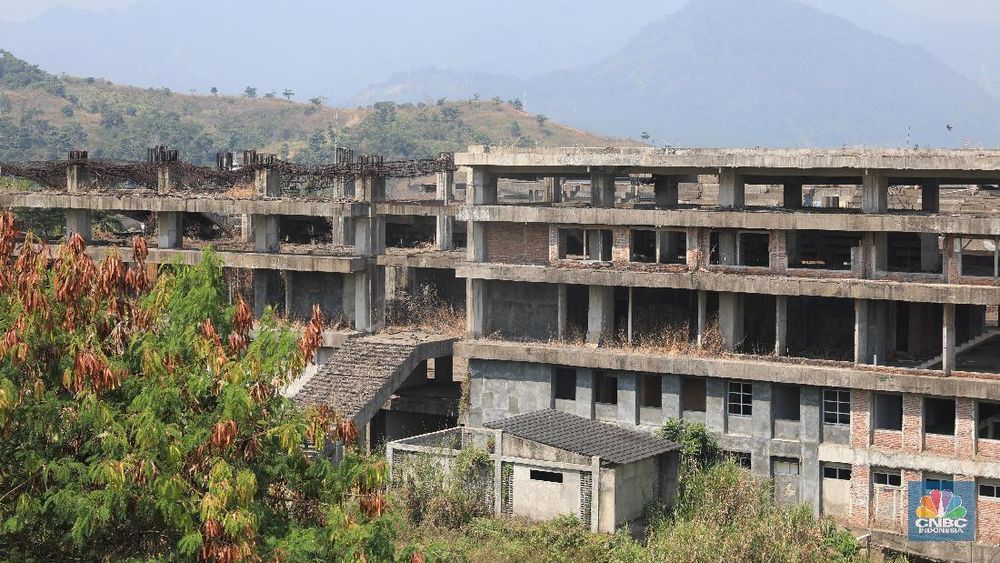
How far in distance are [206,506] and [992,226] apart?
930 inches

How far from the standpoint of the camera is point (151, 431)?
21.8 metres

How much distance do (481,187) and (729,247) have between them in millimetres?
8214

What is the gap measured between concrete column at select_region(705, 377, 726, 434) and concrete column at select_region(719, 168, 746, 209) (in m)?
5.24

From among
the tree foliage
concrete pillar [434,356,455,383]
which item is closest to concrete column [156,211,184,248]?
concrete pillar [434,356,455,383]

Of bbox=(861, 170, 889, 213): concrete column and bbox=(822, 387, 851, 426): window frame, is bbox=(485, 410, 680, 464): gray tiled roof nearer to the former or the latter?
bbox=(822, 387, 851, 426): window frame

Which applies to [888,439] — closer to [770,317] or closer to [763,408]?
[763,408]

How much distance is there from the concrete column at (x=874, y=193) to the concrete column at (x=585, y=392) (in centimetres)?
938

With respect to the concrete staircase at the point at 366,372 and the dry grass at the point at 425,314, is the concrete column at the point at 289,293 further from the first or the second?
the concrete staircase at the point at 366,372

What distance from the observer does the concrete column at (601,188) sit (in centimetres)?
4359

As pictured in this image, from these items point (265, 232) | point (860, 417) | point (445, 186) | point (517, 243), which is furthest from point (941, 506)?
point (445, 186)

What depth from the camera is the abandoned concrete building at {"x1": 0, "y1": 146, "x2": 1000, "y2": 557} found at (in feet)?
125

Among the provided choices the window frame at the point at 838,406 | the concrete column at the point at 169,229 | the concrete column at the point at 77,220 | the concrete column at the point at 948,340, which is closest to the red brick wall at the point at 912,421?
the concrete column at the point at 948,340

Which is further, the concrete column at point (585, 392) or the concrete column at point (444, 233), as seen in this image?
the concrete column at point (444, 233)

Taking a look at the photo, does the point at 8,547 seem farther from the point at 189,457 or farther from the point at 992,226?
the point at 992,226
